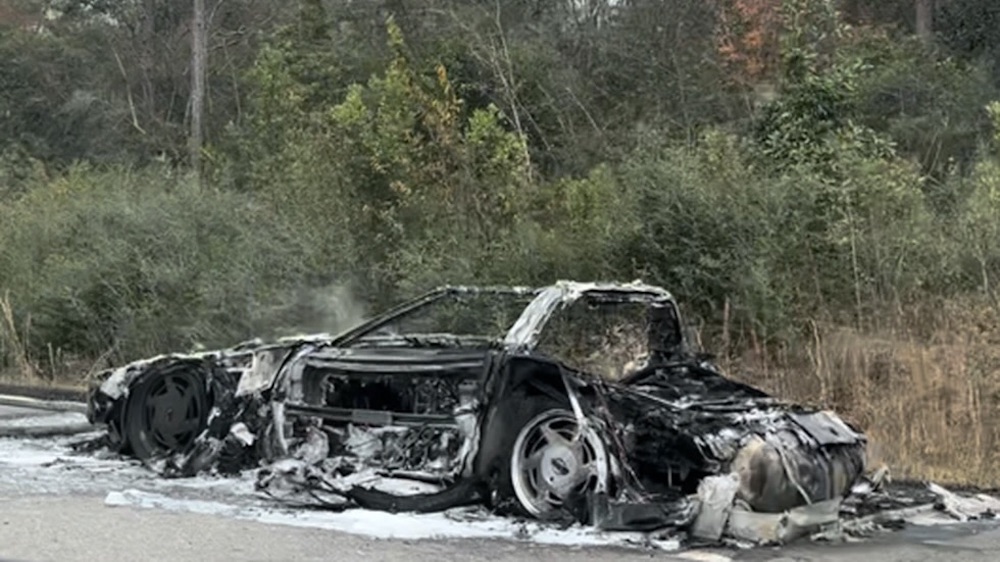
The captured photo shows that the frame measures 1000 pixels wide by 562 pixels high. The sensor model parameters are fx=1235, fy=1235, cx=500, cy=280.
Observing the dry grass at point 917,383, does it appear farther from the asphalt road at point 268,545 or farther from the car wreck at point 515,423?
the asphalt road at point 268,545

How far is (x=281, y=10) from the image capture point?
3606 cm

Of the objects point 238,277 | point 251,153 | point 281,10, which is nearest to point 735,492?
point 238,277

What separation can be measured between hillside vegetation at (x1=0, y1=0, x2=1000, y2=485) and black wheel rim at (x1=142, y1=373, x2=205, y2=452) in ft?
16.1

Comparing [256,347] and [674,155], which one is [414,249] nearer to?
[674,155]

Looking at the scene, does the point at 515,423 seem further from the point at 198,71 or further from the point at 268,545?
the point at 198,71

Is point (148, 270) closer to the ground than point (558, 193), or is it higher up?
closer to the ground

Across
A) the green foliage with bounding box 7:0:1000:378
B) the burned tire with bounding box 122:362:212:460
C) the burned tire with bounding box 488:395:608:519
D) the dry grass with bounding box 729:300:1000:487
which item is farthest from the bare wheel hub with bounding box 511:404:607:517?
the green foliage with bounding box 7:0:1000:378

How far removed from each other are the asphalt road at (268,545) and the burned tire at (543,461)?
598mm

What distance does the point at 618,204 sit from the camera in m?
14.2

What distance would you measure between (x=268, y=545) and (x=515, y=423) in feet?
5.77

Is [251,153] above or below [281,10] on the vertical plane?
below

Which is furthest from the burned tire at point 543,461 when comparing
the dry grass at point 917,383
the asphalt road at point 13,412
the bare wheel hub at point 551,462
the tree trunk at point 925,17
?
the tree trunk at point 925,17

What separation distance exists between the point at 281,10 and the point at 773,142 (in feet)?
75.6

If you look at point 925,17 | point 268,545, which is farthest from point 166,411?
point 925,17
